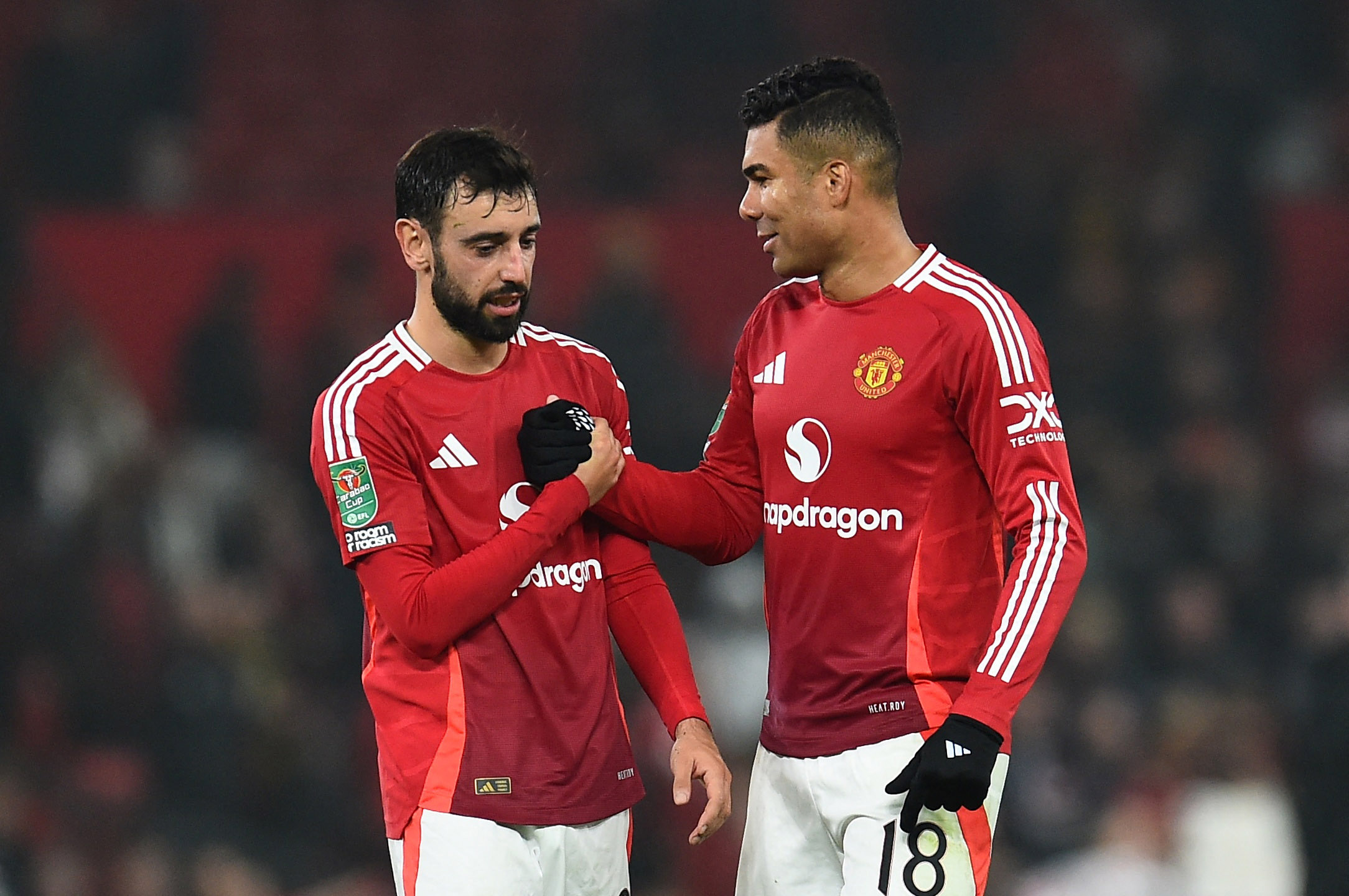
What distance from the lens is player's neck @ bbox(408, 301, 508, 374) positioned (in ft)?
9.55

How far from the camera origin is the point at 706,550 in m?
3.22

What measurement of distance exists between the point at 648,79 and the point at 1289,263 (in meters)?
3.57

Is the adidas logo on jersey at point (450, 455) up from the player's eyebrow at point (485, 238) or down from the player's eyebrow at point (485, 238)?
down

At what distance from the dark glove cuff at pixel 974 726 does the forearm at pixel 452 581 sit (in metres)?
0.72

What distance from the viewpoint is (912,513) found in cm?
284

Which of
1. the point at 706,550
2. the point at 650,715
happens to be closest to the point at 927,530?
the point at 706,550

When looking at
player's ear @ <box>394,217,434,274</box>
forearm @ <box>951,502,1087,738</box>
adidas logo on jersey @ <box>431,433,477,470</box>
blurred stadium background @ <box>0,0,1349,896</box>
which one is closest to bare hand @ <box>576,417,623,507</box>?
adidas logo on jersey @ <box>431,433,477,470</box>

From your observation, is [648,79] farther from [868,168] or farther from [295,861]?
[868,168]

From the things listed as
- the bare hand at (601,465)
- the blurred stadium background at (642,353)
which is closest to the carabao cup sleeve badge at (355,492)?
the bare hand at (601,465)

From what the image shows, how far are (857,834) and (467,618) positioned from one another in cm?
76

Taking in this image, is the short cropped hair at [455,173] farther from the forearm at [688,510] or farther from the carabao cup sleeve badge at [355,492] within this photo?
the forearm at [688,510]

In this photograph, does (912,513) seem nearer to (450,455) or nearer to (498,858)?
(450,455)

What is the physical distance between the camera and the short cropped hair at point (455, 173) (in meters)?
2.86

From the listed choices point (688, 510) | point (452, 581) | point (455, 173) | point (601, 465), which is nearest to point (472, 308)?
point (455, 173)
